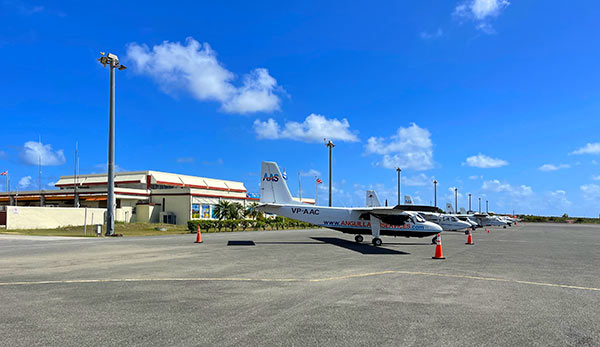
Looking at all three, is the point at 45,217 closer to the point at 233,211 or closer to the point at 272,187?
the point at 233,211

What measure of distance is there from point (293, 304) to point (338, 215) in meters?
17.4

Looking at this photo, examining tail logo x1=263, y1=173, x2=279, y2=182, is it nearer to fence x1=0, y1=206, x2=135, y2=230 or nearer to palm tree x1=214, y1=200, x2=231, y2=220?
fence x1=0, y1=206, x2=135, y2=230

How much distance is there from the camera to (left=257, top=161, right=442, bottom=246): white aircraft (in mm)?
24344

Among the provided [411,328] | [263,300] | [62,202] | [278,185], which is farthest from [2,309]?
[62,202]

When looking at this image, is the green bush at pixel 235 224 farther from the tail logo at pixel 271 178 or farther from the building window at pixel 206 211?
the tail logo at pixel 271 178

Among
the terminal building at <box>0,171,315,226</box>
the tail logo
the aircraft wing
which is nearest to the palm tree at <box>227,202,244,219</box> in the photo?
the terminal building at <box>0,171,315,226</box>

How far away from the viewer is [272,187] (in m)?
24.5

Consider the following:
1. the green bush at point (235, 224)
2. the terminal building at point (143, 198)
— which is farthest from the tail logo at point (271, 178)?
the terminal building at point (143, 198)

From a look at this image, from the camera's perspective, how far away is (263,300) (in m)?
8.38

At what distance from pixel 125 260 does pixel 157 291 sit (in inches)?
277

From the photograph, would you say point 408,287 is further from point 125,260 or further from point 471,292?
point 125,260

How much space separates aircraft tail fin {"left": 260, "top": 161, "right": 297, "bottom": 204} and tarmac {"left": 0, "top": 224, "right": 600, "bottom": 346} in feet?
32.7

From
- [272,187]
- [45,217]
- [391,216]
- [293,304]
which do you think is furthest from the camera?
[45,217]

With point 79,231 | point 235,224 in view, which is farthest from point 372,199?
point 79,231
